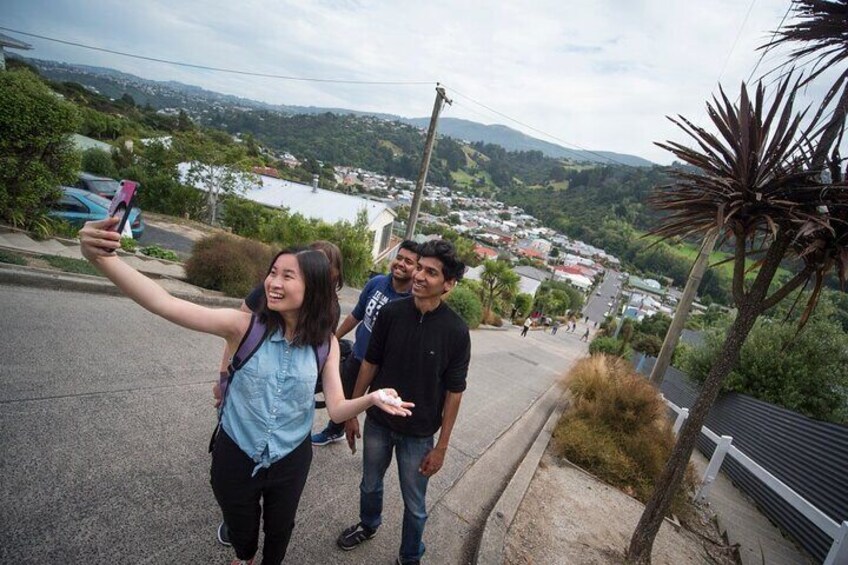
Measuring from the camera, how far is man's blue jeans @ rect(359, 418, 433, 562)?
2311mm

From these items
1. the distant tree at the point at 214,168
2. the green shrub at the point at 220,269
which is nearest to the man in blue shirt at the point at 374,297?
the green shrub at the point at 220,269

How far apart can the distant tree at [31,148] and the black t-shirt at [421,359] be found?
7.13 metres

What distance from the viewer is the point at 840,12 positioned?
8.79ft

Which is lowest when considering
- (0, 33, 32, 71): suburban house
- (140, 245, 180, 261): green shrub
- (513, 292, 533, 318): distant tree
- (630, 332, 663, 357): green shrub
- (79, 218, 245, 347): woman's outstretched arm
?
(513, 292, 533, 318): distant tree

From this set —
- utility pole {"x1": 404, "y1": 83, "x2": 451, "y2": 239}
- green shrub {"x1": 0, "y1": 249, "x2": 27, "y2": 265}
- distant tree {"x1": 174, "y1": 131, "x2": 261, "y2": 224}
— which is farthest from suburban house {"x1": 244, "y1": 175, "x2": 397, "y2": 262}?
green shrub {"x1": 0, "y1": 249, "x2": 27, "y2": 265}

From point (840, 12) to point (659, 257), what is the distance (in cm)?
10501

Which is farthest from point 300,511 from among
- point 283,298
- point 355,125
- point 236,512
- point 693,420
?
point 355,125

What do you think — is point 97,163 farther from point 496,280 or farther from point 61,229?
point 496,280

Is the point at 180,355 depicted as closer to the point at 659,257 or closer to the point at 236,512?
the point at 236,512

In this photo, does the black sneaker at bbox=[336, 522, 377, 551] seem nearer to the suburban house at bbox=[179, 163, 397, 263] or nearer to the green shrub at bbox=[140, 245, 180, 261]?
the green shrub at bbox=[140, 245, 180, 261]

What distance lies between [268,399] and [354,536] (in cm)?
142

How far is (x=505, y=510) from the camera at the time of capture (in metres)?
3.30

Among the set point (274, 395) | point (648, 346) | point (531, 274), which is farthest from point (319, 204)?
point (531, 274)

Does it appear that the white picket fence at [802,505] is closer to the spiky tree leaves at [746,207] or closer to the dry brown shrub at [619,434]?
the dry brown shrub at [619,434]
